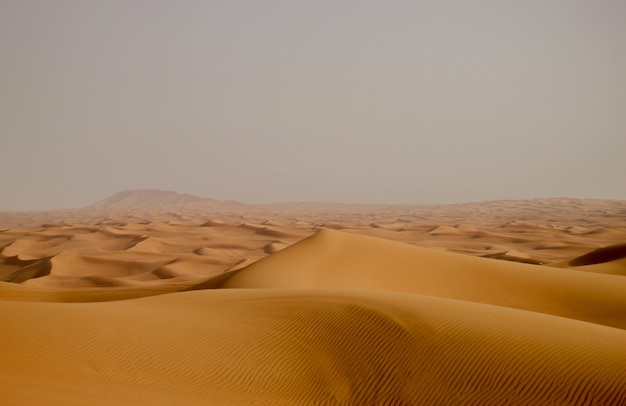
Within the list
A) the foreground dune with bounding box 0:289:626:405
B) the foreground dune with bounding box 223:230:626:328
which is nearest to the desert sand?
the foreground dune with bounding box 0:289:626:405

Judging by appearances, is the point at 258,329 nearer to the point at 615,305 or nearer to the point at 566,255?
the point at 615,305

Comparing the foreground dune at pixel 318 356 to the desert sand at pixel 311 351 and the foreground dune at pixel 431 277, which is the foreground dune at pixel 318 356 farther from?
the foreground dune at pixel 431 277

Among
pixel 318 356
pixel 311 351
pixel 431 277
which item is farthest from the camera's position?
pixel 431 277

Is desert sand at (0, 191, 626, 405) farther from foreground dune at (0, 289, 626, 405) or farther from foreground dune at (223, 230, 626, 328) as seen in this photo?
foreground dune at (223, 230, 626, 328)

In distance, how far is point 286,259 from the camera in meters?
20.3

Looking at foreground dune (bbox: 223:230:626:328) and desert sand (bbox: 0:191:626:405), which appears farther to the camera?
foreground dune (bbox: 223:230:626:328)

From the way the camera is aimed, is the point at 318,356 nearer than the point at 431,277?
Yes

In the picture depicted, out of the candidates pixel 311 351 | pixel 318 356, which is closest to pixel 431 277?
pixel 311 351

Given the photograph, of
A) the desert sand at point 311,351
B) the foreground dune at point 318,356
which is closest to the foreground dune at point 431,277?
the desert sand at point 311,351

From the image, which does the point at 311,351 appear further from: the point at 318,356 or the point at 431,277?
the point at 431,277

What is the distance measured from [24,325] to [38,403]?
3720mm

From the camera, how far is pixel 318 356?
8469 millimetres

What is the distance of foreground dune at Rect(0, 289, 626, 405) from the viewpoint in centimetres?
678

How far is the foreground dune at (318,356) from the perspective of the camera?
6777mm
